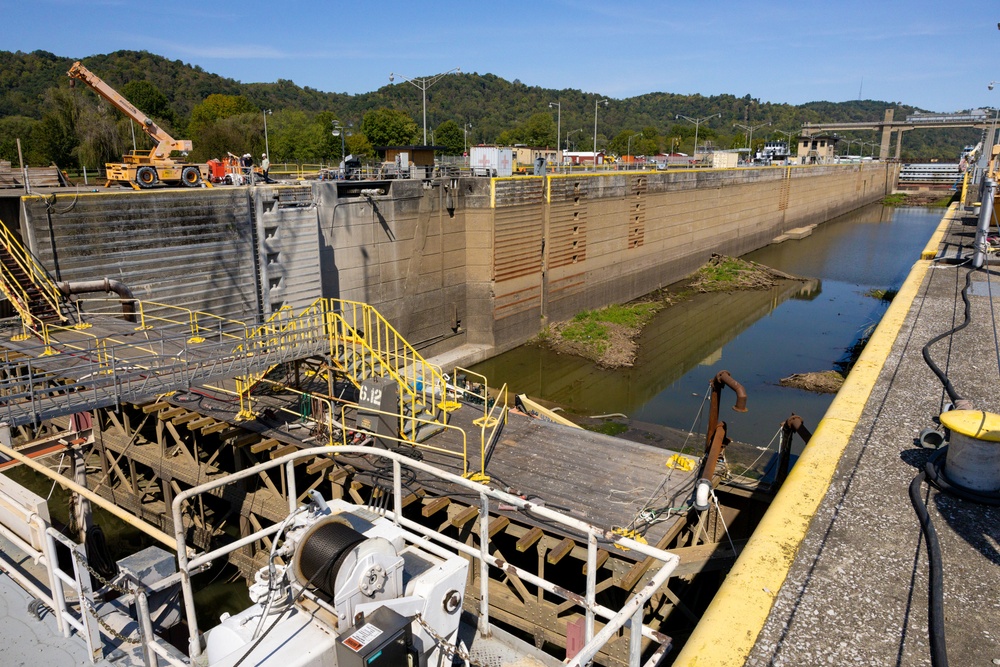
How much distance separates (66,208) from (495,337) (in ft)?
49.1

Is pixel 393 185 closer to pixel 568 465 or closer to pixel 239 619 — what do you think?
pixel 568 465

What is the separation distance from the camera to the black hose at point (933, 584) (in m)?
4.78

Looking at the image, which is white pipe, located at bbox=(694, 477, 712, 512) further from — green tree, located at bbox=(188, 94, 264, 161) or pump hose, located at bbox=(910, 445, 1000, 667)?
green tree, located at bbox=(188, 94, 264, 161)

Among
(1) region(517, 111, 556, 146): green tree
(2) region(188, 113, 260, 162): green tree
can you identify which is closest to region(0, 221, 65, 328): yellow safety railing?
(2) region(188, 113, 260, 162): green tree

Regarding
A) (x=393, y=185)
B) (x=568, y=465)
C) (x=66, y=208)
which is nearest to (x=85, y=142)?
(x=393, y=185)

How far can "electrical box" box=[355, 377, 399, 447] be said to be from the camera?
10.9 meters

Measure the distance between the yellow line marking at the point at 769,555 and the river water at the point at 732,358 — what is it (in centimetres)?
1001

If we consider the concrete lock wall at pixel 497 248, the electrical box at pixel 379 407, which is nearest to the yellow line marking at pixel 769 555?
the electrical box at pixel 379 407

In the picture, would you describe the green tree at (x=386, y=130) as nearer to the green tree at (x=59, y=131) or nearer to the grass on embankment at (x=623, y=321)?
the green tree at (x=59, y=131)

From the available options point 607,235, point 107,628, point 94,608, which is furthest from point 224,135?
point 94,608

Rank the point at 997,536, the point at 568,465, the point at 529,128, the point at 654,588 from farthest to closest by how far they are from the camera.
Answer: the point at 529,128, the point at 568,465, the point at 997,536, the point at 654,588

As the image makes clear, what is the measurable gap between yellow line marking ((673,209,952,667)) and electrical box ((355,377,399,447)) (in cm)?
601

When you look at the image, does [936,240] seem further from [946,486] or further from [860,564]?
[860,564]

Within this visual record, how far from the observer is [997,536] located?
20.5 ft
